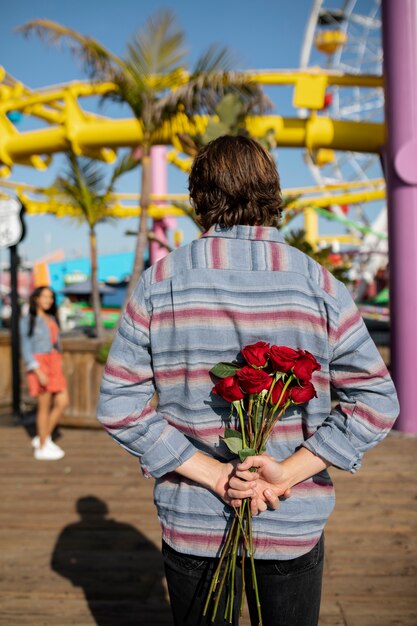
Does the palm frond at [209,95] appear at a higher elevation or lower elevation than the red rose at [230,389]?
higher

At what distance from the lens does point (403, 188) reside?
18.9ft

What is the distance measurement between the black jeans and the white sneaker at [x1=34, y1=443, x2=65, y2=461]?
4356mm

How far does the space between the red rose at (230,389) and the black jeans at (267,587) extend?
1.13ft

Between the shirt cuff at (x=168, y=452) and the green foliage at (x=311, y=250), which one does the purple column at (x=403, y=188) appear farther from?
the shirt cuff at (x=168, y=452)

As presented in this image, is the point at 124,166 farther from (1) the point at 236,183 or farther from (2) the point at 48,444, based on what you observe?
(1) the point at 236,183

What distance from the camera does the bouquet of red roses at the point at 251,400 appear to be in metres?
1.15

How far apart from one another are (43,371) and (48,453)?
2.27 ft

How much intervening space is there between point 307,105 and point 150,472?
688 cm

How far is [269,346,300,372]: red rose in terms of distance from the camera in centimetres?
114

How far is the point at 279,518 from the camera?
48.5 inches

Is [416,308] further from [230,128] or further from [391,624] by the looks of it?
[391,624]

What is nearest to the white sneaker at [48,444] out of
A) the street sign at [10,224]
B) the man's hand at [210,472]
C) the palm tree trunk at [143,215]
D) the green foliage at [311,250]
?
the palm tree trunk at [143,215]

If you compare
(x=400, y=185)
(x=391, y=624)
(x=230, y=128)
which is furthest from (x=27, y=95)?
(x=391, y=624)

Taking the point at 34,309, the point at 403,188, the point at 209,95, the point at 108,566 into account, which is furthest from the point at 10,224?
the point at 108,566
